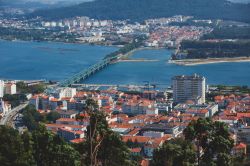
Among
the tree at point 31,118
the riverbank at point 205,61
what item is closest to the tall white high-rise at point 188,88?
the tree at point 31,118

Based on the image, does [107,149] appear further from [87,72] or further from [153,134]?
[87,72]

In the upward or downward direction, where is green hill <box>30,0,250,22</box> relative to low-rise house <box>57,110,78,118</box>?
upward

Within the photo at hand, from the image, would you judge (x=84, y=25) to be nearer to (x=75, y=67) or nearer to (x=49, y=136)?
(x=75, y=67)

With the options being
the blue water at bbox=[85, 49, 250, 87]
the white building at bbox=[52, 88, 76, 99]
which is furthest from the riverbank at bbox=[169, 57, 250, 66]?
the white building at bbox=[52, 88, 76, 99]

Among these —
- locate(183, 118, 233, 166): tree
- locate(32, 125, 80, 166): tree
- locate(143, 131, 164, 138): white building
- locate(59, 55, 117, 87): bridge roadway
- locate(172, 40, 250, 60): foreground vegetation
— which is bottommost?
locate(143, 131, 164, 138): white building

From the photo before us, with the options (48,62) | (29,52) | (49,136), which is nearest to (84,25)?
(29,52)

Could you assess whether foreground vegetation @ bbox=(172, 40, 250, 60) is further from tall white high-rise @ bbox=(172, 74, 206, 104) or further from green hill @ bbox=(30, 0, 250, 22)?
green hill @ bbox=(30, 0, 250, 22)
